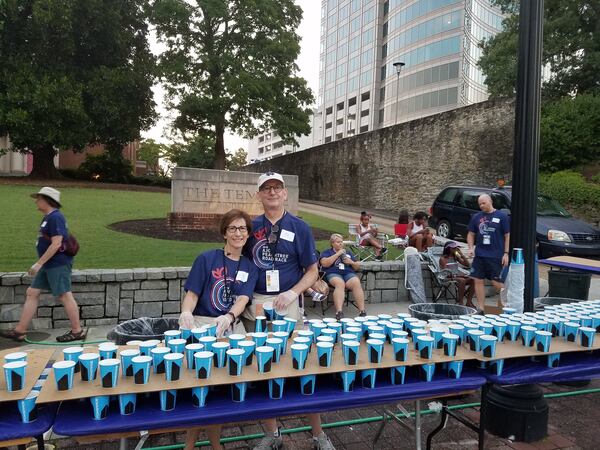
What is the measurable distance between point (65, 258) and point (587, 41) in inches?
827

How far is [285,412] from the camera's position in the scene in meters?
2.06

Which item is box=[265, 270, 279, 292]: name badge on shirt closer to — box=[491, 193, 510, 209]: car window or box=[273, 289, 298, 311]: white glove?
box=[273, 289, 298, 311]: white glove

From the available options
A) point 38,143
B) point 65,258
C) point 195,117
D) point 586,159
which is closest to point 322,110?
point 195,117

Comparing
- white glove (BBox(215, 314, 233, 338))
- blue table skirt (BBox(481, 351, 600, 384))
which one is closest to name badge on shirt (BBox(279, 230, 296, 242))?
white glove (BBox(215, 314, 233, 338))

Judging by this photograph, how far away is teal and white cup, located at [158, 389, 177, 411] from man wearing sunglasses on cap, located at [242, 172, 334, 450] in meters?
1.09

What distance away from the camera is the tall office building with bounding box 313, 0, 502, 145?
48.8 m

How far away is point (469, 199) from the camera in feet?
41.9

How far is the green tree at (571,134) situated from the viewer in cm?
1567

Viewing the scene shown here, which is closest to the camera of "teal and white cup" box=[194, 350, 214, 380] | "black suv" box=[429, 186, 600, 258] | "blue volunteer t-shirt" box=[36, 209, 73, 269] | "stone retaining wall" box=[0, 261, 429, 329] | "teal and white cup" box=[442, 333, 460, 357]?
"teal and white cup" box=[194, 350, 214, 380]

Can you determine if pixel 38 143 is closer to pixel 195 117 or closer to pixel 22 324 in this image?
pixel 195 117

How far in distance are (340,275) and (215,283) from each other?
353 cm

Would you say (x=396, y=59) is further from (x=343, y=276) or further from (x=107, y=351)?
(x=107, y=351)

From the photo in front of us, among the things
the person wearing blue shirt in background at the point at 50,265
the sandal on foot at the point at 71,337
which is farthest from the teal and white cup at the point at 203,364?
the sandal on foot at the point at 71,337

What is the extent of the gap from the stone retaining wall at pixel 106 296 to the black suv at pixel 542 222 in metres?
8.02
